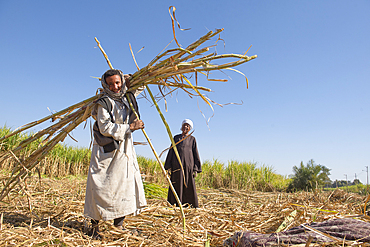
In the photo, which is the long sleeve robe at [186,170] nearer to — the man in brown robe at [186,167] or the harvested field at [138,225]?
the man in brown robe at [186,167]

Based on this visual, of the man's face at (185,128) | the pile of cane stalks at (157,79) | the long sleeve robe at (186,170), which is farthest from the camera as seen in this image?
the man's face at (185,128)

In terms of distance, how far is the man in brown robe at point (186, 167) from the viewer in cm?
489

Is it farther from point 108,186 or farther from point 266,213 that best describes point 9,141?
point 266,213

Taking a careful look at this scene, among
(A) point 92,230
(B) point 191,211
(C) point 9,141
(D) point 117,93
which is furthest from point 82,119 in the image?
(C) point 9,141

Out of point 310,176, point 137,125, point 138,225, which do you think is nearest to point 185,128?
point 138,225

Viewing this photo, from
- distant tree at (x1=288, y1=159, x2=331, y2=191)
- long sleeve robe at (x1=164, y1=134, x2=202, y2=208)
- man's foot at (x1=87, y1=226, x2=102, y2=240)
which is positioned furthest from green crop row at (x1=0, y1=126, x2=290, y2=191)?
man's foot at (x1=87, y1=226, x2=102, y2=240)

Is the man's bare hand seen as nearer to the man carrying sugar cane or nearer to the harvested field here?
the man carrying sugar cane

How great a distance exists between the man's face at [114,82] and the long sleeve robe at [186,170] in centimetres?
260

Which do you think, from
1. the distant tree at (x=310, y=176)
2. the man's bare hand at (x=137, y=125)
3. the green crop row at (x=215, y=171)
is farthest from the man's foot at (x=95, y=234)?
the distant tree at (x=310, y=176)

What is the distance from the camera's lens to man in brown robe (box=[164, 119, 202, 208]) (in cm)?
489

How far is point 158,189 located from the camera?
5367mm

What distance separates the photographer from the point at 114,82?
254 cm

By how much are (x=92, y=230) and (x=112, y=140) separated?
3.31 ft

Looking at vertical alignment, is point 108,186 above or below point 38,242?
above
